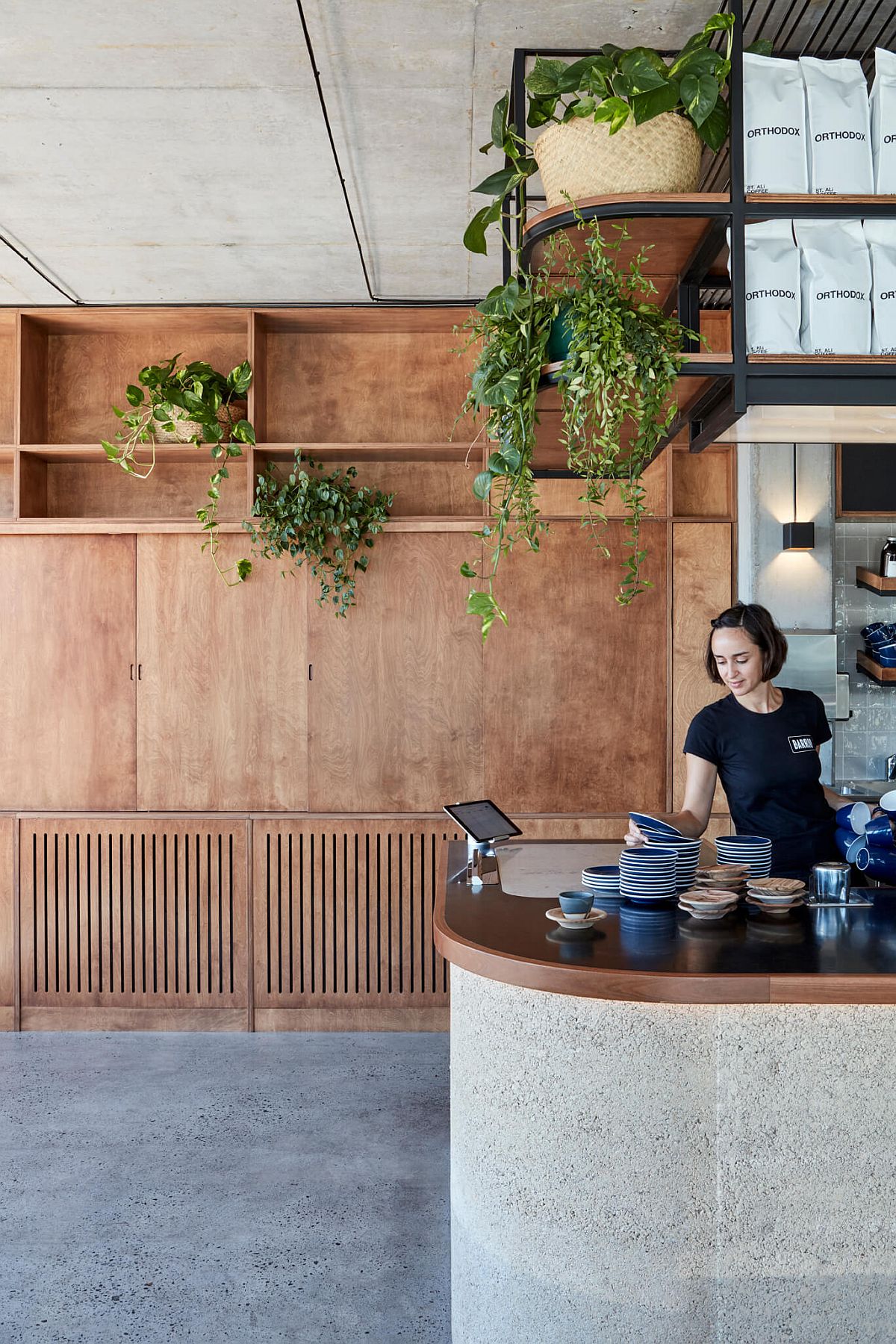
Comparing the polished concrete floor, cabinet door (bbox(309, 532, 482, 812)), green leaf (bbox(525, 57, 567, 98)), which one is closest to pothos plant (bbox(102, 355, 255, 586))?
cabinet door (bbox(309, 532, 482, 812))

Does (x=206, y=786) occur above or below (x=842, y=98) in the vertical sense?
below

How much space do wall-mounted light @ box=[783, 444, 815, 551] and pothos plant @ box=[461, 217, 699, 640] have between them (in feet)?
7.84

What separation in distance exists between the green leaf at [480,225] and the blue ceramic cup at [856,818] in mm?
→ 1786

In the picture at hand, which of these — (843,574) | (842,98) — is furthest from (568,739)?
(842,98)

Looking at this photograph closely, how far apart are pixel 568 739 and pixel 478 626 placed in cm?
68

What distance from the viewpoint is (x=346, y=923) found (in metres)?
5.13

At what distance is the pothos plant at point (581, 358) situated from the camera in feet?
8.00

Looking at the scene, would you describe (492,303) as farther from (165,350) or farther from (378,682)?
(165,350)

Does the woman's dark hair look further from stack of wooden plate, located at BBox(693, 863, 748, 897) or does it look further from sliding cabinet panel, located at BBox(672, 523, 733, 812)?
sliding cabinet panel, located at BBox(672, 523, 733, 812)

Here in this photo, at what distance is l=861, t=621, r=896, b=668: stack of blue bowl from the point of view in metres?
5.17

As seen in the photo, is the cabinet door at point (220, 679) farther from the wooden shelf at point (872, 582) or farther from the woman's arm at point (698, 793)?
the wooden shelf at point (872, 582)

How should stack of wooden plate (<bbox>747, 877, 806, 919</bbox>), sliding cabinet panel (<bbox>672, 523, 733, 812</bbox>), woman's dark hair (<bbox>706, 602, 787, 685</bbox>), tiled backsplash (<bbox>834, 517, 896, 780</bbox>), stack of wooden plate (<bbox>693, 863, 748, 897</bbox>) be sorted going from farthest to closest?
tiled backsplash (<bbox>834, 517, 896, 780</bbox>) → sliding cabinet panel (<bbox>672, 523, 733, 812</bbox>) → woman's dark hair (<bbox>706, 602, 787, 685</bbox>) → stack of wooden plate (<bbox>693, 863, 748, 897</bbox>) → stack of wooden plate (<bbox>747, 877, 806, 919</bbox>)

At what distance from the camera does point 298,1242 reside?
Result: 321 cm

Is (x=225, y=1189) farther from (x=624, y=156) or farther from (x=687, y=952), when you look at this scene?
(x=624, y=156)
